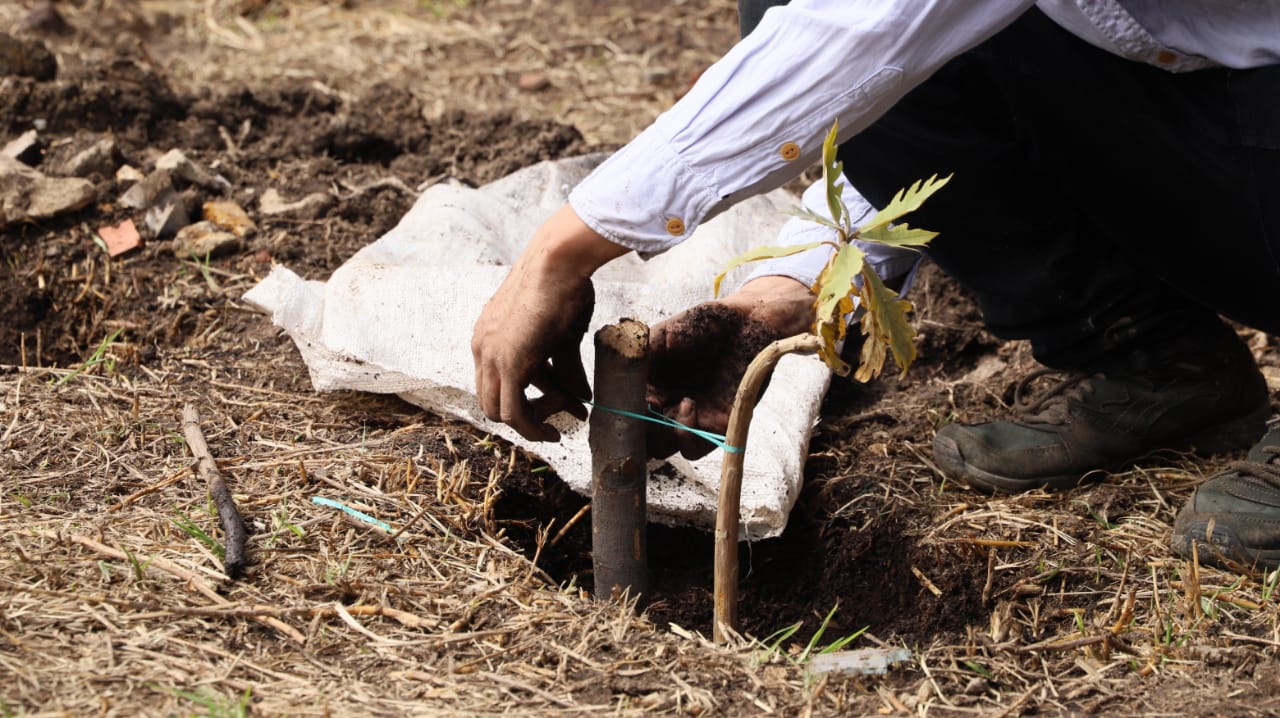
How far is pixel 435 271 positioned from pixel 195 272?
766 mm

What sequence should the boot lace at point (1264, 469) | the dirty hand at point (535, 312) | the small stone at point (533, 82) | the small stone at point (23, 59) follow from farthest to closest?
the small stone at point (533, 82)
the small stone at point (23, 59)
the boot lace at point (1264, 469)
the dirty hand at point (535, 312)

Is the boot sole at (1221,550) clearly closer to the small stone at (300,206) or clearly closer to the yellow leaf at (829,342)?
the yellow leaf at (829,342)

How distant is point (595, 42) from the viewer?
4.61 metres

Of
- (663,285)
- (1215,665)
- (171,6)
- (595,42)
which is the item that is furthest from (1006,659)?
(171,6)

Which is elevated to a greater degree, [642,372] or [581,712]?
[642,372]

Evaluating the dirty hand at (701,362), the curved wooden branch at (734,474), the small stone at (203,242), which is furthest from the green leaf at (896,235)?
the small stone at (203,242)

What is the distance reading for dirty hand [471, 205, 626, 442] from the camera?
1.59m

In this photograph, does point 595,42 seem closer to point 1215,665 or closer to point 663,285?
point 663,285

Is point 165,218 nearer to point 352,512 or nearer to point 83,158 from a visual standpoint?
point 83,158

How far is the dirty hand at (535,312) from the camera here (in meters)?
1.59

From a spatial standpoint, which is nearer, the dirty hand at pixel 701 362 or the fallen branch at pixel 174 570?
the fallen branch at pixel 174 570

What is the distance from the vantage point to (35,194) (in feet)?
9.51

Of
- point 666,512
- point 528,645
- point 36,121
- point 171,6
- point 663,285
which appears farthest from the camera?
point 171,6

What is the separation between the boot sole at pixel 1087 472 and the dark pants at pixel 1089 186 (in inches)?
8.4
